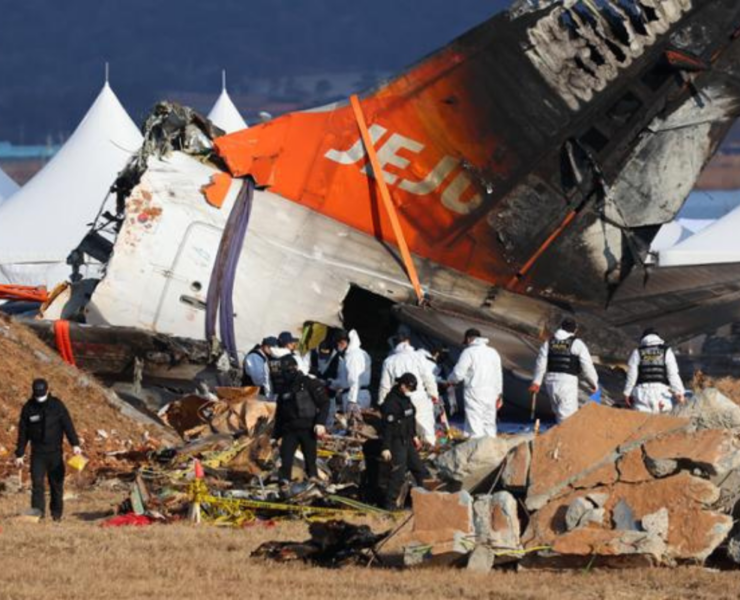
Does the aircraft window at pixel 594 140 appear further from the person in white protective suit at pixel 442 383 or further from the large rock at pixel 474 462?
the large rock at pixel 474 462

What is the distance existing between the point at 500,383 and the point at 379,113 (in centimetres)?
451

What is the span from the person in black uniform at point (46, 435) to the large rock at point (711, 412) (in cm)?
529

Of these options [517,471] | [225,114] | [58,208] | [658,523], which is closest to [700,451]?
[658,523]

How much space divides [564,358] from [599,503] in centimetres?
697

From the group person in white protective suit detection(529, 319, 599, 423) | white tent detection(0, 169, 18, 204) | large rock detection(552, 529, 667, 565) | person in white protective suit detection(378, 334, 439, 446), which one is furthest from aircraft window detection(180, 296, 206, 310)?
white tent detection(0, 169, 18, 204)

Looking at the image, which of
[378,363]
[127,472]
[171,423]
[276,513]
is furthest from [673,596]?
[378,363]

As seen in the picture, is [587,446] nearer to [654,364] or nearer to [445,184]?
[654,364]

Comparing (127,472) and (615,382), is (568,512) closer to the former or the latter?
(127,472)

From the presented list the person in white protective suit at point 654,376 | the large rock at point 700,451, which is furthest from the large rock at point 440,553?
→ the person in white protective suit at point 654,376

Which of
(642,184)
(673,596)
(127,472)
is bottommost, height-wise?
(673,596)

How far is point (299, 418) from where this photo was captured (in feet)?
55.7

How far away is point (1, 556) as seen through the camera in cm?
1412

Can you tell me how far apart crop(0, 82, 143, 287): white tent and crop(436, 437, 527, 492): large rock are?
1967 centimetres

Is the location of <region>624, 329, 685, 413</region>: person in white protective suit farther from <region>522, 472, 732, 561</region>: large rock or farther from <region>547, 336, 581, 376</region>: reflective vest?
<region>522, 472, 732, 561</region>: large rock
